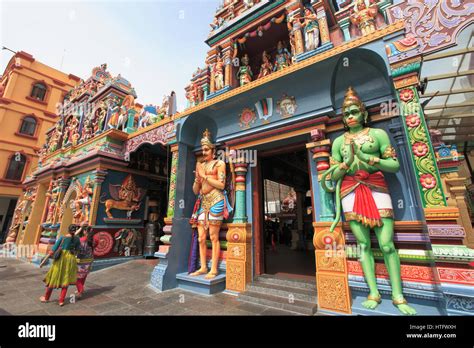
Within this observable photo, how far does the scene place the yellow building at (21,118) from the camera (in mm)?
14320

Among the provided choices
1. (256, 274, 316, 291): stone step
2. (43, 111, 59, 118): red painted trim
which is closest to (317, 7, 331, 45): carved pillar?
(256, 274, 316, 291): stone step

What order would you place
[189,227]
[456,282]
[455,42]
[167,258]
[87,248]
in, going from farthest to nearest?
[189,227] → [167,258] → [87,248] → [455,42] → [456,282]

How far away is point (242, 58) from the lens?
5738 millimetres

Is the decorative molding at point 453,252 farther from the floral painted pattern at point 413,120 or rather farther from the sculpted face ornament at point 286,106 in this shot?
the sculpted face ornament at point 286,106

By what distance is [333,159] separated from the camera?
135 inches

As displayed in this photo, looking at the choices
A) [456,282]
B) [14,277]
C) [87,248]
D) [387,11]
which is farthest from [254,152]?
[14,277]

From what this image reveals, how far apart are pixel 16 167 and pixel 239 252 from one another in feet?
62.4

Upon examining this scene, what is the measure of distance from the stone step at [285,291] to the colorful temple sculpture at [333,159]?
31mm

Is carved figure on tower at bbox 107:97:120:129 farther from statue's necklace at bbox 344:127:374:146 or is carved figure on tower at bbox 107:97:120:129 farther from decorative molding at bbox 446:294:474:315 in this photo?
decorative molding at bbox 446:294:474:315

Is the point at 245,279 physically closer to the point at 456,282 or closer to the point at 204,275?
the point at 204,275

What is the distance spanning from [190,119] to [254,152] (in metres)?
2.02

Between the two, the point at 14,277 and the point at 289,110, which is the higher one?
the point at 289,110

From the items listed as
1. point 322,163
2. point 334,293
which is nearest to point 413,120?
point 322,163

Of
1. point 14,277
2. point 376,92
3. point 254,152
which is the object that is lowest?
point 14,277
